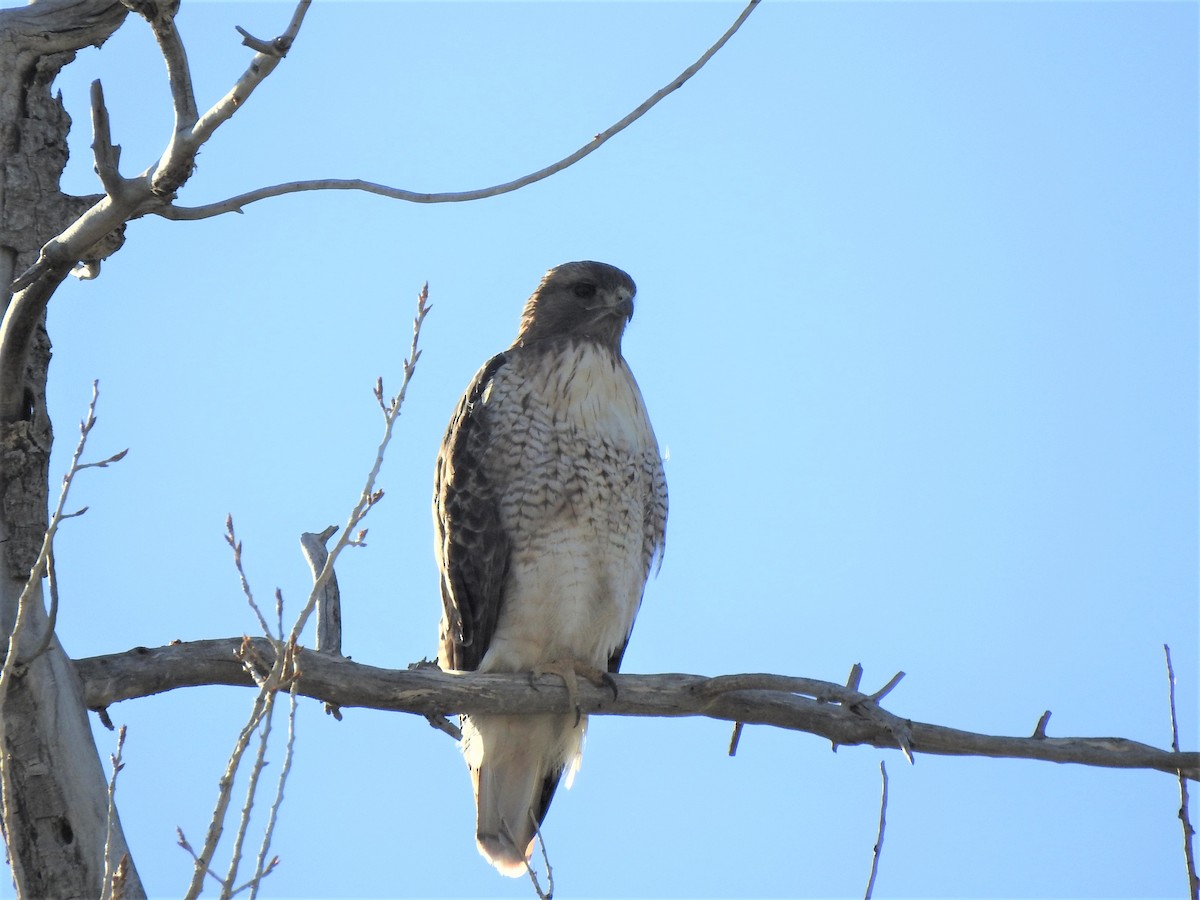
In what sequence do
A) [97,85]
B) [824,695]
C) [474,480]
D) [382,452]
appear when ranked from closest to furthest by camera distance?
[382,452]
[97,85]
[824,695]
[474,480]

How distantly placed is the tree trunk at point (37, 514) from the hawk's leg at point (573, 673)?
1727mm

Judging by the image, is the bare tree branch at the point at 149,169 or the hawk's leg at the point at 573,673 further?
the hawk's leg at the point at 573,673

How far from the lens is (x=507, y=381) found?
563 centimetres

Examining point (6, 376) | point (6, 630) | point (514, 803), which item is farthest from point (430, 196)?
point (514, 803)

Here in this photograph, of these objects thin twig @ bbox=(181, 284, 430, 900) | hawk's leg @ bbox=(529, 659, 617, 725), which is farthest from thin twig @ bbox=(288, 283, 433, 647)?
hawk's leg @ bbox=(529, 659, 617, 725)

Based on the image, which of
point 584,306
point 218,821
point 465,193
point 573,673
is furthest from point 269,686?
point 584,306

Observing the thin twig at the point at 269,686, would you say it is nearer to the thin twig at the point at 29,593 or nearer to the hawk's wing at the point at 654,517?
the thin twig at the point at 29,593

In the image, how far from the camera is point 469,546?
5430mm

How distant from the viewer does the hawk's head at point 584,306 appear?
602 centimetres

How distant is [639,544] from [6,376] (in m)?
2.50

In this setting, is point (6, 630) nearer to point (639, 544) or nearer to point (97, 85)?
point (97, 85)

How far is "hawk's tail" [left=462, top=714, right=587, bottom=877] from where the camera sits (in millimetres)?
5605

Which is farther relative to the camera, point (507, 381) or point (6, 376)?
point (507, 381)

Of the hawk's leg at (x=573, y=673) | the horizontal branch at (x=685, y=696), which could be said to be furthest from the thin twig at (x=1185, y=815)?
the hawk's leg at (x=573, y=673)
